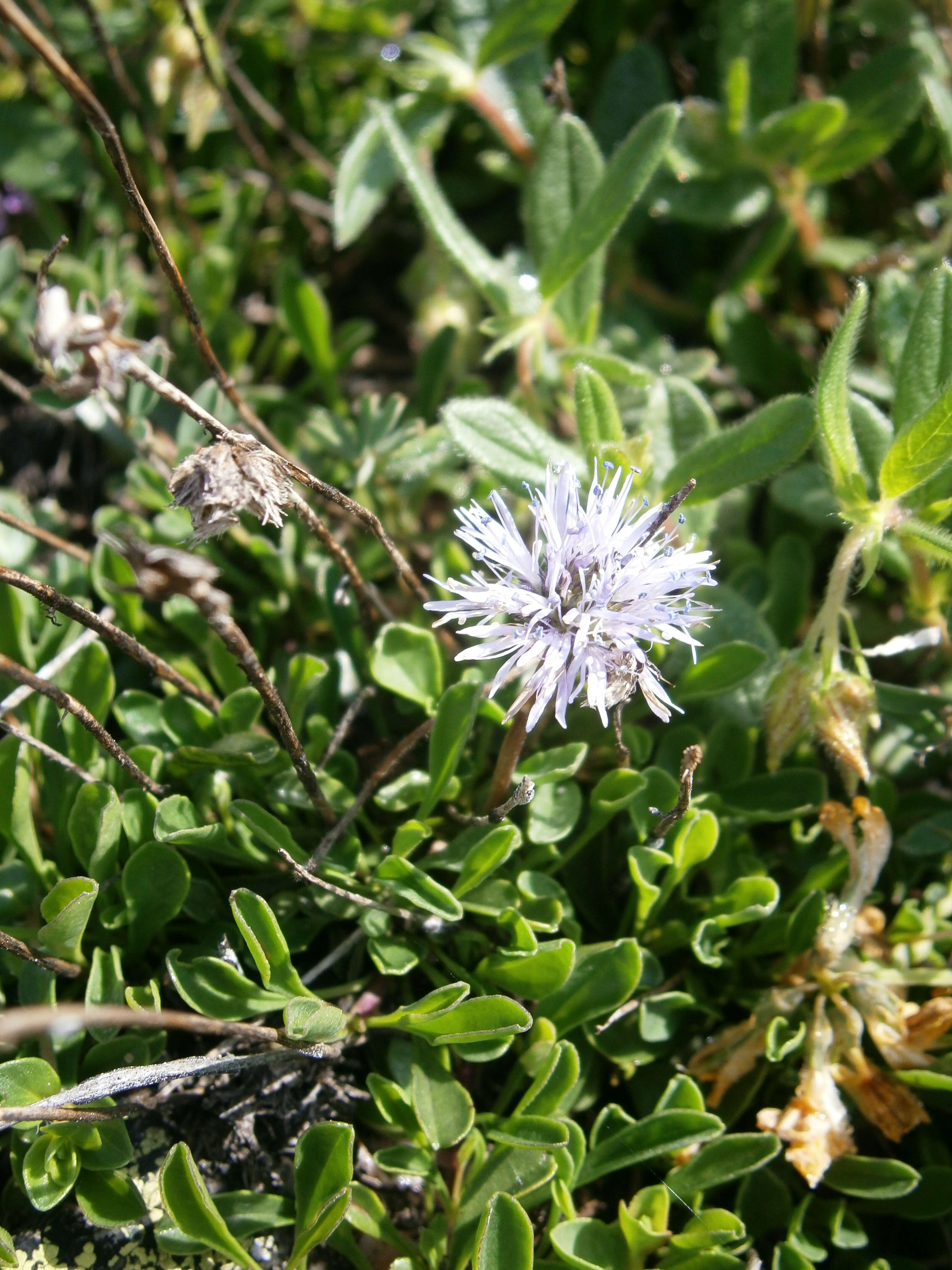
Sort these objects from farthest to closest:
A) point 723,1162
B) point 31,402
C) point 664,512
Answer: point 31,402, point 723,1162, point 664,512

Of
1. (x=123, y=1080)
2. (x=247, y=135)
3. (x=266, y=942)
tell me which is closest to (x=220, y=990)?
(x=266, y=942)

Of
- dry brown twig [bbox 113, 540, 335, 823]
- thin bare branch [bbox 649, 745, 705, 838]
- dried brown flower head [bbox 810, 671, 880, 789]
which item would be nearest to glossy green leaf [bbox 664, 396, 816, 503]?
dried brown flower head [bbox 810, 671, 880, 789]

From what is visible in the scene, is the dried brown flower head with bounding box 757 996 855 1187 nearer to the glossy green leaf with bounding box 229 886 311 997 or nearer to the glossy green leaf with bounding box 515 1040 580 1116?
the glossy green leaf with bounding box 515 1040 580 1116

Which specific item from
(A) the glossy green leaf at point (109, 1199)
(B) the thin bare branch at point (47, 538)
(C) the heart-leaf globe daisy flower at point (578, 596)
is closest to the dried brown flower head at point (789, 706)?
(C) the heart-leaf globe daisy flower at point (578, 596)

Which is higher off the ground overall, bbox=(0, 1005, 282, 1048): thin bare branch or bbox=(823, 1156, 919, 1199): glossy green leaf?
bbox=(0, 1005, 282, 1048): thin bare branch

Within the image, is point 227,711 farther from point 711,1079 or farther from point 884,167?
point 884,167

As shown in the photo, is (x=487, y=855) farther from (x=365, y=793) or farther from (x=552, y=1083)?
(x=552, y=1083)
